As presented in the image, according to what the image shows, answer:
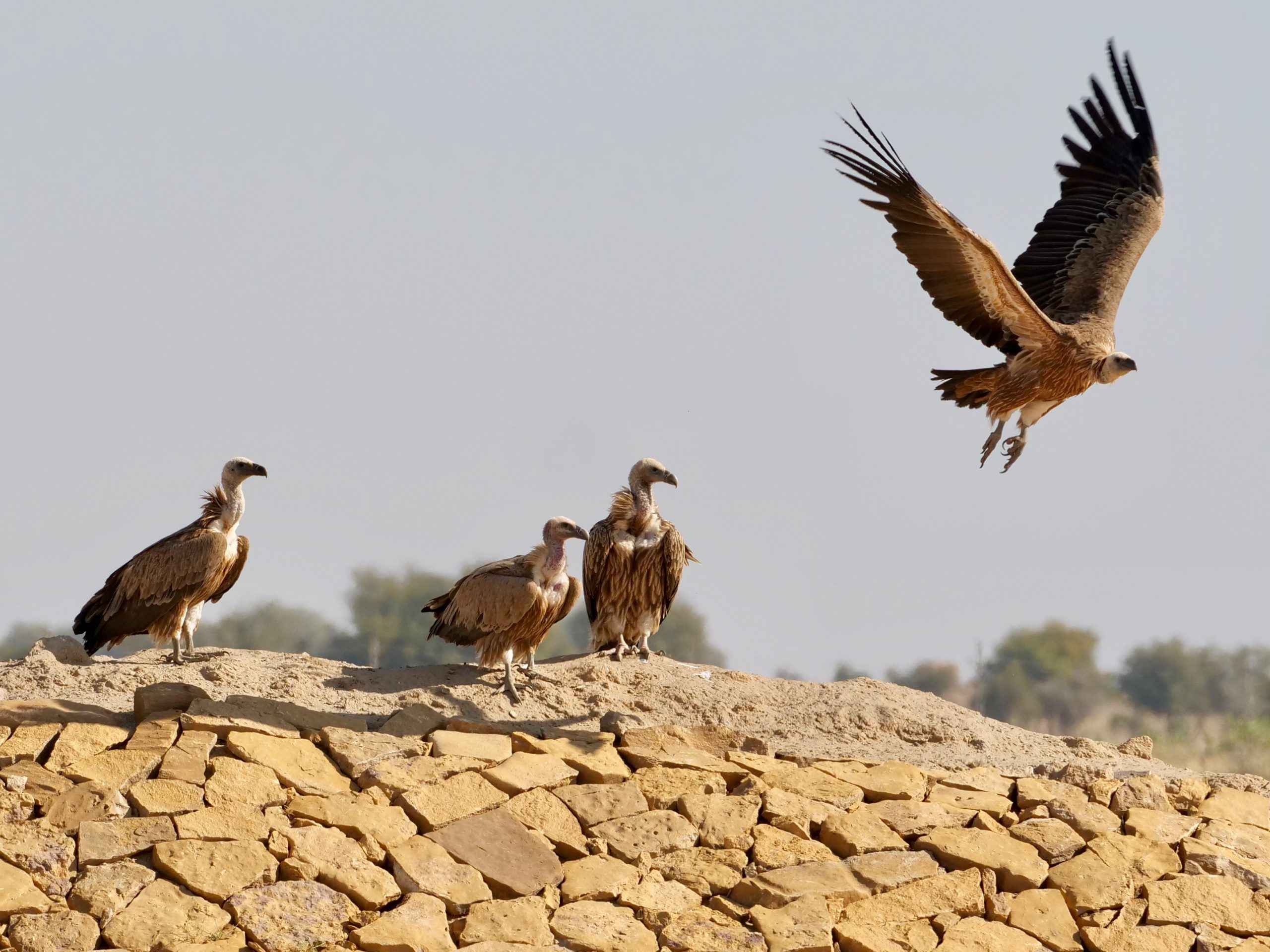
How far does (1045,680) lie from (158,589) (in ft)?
154

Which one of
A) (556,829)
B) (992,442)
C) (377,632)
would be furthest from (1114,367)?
(377,632)

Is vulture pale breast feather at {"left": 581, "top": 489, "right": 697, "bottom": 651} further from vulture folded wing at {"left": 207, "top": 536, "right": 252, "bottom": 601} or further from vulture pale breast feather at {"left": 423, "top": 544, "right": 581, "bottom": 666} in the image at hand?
vulture folded wing at {"left": 207, "top": 536, "right": 252, "bottom": 601}

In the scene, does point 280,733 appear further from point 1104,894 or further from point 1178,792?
point 1178,792

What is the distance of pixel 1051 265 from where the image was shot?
1182 cm

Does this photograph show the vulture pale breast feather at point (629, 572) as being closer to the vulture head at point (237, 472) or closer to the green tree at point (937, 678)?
the vulture head at point (237, 472)

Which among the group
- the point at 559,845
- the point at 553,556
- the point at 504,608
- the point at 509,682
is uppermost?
the point at 553,556

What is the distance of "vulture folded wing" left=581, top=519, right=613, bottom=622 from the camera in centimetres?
1141

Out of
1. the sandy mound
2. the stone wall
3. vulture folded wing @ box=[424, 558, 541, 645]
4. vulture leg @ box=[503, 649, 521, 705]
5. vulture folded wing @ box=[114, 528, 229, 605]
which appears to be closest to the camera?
the stone wall

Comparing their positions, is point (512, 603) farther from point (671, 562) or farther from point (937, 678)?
point (937, 678)

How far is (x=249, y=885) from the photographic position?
23.6 feet

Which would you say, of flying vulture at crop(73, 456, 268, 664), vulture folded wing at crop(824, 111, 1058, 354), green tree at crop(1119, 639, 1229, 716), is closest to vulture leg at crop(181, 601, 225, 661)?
flying vulture at crop(73, 456, 268, 664)

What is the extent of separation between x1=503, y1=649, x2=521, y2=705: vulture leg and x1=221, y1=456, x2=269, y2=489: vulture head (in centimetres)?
203

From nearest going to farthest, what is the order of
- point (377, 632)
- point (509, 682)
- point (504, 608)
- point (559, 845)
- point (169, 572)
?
point (559, 845) < point (509, 682) < point (504, 608) < point (169, 572) < point (377, 632)

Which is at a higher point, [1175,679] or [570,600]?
[1175,679]
